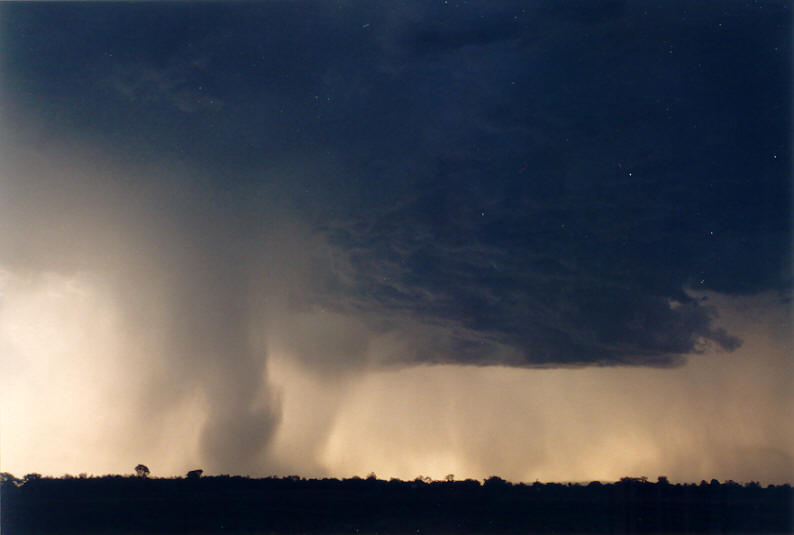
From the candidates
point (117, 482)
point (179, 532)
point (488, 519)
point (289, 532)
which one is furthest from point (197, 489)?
point (488, 519)

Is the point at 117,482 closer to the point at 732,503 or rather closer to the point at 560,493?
the point at 560,493

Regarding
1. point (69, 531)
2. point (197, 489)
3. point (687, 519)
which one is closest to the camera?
point (69, 531)

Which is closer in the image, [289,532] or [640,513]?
[289,532]

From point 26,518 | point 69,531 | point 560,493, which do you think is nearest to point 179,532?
point 69,531

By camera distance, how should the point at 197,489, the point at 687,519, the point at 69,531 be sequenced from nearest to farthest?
the point at 69,531
the point at 687,519
the point at 197,489

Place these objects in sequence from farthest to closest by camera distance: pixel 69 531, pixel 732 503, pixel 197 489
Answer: pixel 197 489 < pixel 732 503 < pixel 69 531

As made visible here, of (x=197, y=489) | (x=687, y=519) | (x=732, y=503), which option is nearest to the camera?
(x=687, y=519)

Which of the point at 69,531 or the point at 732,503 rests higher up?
the point at 732,503

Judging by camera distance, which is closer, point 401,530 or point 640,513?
point 401,530

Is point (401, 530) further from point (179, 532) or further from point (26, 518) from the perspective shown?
point (26, 518)

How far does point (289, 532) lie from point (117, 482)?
19.4 meters

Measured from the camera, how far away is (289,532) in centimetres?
4059

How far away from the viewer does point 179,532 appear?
136ft

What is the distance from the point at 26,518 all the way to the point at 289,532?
16435mm
